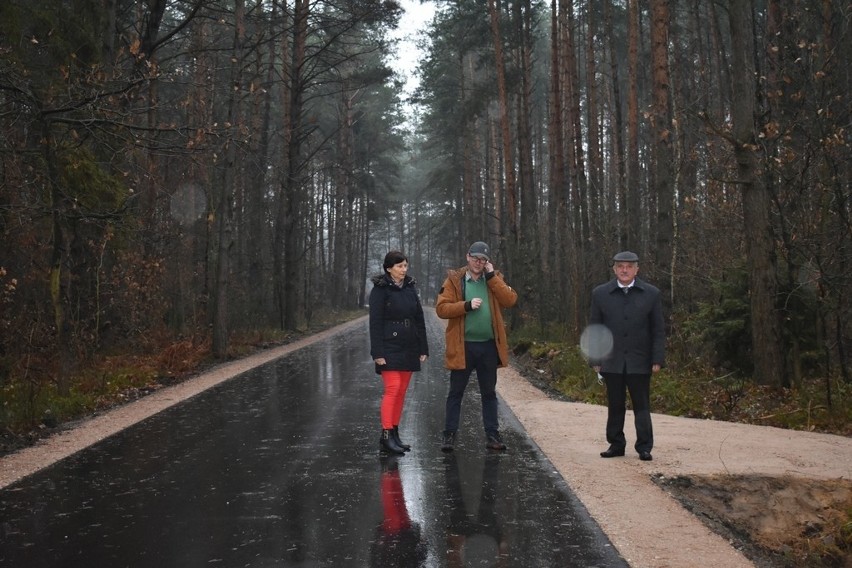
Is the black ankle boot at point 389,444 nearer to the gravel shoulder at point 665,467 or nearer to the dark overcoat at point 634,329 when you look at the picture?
the gravel shoulder at point 665,467

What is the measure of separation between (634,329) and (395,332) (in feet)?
7.88

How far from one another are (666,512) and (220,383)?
1004 centimetres

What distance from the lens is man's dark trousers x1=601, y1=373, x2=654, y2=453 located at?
7.67 meters

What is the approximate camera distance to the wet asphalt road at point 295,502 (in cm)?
475

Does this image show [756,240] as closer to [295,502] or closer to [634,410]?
[634,410]

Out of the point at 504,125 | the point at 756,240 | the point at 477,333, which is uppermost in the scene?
the point at 504,125

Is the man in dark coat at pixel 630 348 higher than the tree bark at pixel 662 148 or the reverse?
the reverse

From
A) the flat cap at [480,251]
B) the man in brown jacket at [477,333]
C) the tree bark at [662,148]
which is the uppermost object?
the tree bark at [662,148]

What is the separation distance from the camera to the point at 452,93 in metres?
46.2

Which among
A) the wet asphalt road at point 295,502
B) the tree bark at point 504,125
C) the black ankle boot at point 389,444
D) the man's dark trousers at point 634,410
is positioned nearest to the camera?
the wet asphalt road at point 295,502

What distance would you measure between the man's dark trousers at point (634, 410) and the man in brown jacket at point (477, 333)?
3.67ft

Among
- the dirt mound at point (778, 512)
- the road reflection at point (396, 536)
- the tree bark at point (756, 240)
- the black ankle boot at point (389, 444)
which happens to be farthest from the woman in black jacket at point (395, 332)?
the tree bark at point (756, 240)

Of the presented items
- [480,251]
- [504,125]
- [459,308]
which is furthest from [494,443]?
[504,125]

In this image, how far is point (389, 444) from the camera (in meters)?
7.89
